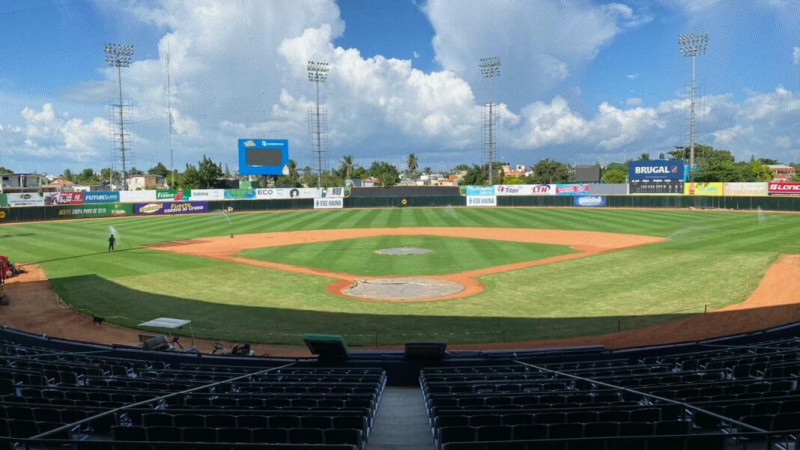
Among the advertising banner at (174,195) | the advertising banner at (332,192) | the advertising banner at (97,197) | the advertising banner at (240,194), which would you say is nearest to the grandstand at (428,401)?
the advertising banner at (174,195)

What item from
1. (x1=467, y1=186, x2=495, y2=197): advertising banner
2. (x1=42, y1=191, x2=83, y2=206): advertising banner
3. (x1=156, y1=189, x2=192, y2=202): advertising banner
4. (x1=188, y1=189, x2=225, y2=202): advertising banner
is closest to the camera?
(x1=42, y1=191, x2=83, y2=206): advertising banner

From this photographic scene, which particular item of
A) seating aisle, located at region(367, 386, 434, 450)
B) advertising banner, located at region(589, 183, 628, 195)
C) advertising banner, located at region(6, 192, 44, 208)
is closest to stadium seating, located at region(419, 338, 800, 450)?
seating aisle, located at region(367, 386, 434, 450)

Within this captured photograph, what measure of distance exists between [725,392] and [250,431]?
270 inches

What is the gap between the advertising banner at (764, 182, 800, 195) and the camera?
214ft

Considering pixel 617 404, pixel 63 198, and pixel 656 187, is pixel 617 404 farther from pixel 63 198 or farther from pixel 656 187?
pixel 63 198

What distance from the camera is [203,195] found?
247 feet

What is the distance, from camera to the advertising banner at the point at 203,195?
7419 centimetres

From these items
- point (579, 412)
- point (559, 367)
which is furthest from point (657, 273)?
point (579, 412)

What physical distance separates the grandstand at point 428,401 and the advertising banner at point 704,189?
67.0m

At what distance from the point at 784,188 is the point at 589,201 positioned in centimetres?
2401

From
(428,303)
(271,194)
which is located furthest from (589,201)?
(428,303)

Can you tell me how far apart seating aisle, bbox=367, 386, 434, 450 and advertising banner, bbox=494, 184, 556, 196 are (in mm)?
74224

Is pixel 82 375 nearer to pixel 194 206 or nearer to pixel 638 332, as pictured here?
pixel 638 332

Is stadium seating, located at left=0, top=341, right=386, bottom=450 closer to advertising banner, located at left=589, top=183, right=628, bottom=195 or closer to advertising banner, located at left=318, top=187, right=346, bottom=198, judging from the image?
advertising banner, located at left=318, top=187, right=346, bottom=198
